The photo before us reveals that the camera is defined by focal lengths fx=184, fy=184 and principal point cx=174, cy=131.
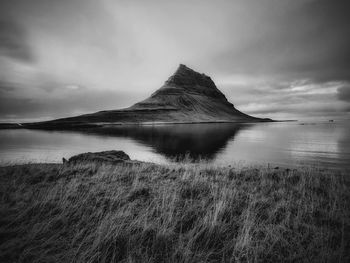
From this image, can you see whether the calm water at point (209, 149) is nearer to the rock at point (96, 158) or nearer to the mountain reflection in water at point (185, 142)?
the mountain reflection in water at point (185, 142)

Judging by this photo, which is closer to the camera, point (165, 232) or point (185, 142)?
point (165, 232)

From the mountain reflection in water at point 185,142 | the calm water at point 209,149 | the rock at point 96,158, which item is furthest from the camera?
the mountain reflection in water at point 185,142

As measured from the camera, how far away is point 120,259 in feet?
10.6

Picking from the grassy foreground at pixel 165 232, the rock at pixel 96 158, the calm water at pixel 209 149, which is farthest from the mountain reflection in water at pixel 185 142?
the grassy foreground at pixel 165 232

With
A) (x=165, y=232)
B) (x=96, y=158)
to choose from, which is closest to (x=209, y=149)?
(x=96, y=158)

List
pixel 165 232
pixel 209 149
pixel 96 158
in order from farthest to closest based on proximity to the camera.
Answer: pixel 209 149 → pixel 96 158 → pixel 165 232

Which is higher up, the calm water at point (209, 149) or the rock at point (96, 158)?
the rock at point (96, 158)

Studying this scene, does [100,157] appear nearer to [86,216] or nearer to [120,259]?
[86,216]

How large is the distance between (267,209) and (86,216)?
15.7 feet

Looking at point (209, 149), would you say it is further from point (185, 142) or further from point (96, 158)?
point (96, 158)

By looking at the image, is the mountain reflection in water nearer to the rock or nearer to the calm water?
the calm water

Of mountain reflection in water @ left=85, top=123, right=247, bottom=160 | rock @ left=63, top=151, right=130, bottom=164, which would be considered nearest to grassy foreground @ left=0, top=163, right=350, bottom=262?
rock @ left=63, top=151, right=130, bottom=164

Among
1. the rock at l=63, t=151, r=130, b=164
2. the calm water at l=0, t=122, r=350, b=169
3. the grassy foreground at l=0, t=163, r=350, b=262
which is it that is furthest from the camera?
the calm water at l=0, t=122, r=350, b=169

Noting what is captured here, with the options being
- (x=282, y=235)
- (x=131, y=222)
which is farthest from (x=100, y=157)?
(x=282, y=235)
